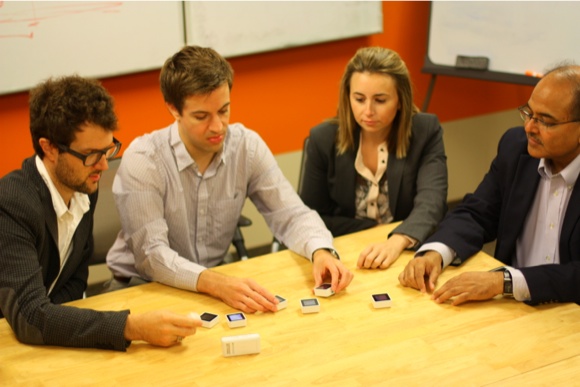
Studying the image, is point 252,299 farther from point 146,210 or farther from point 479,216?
point 479,216

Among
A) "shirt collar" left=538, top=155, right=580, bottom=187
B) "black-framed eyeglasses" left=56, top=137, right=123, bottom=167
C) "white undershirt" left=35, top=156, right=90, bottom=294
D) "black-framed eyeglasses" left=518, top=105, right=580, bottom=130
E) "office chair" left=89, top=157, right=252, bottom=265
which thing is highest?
"black-framed eyeglasses" left=518, top=105, right=580, bottom=130

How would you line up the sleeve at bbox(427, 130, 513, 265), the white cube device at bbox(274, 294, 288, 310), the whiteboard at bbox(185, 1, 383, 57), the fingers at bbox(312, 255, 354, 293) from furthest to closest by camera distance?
the whiteboard at bbox(185, 1, 383, 57), the sleeve at bbox(427, 130, 513, 265), the fingers at bbox(312, 255, 354, 293), the white cube device at bbox(274, 294, 288, 310)

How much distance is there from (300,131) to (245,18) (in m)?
0.78

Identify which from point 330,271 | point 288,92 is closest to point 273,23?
point 288,92

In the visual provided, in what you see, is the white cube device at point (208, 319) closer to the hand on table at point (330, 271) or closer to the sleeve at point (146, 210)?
the sleeve at point (146, 210)

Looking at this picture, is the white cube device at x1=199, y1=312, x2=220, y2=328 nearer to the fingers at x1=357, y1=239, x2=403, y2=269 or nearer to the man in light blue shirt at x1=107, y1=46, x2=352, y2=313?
the man in light blue shirt at x1=107, y1=46, x2=352, y2=313

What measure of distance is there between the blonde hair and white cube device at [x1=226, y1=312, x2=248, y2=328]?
116 cm

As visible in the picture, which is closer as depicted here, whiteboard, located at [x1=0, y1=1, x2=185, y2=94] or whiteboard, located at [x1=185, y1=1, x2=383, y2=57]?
whiteboard, located at [x1=0, y1=1, x2=185, y2=94]

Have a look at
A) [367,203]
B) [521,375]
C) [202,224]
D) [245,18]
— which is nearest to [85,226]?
[202,224]

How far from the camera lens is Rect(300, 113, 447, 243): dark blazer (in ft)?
10.6

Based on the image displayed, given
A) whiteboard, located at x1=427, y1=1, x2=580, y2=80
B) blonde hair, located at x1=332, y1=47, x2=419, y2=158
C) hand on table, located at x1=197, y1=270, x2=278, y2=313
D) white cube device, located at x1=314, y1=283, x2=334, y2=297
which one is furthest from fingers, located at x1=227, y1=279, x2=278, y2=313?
whiteboard, located at x1=427, y1=1, x2=580, y2=80

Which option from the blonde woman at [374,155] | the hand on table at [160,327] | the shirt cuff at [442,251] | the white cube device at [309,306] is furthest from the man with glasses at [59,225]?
the blonde woman at [374,155]

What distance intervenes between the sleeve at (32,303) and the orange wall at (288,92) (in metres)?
1.62

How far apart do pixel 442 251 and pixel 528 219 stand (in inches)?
15.9
